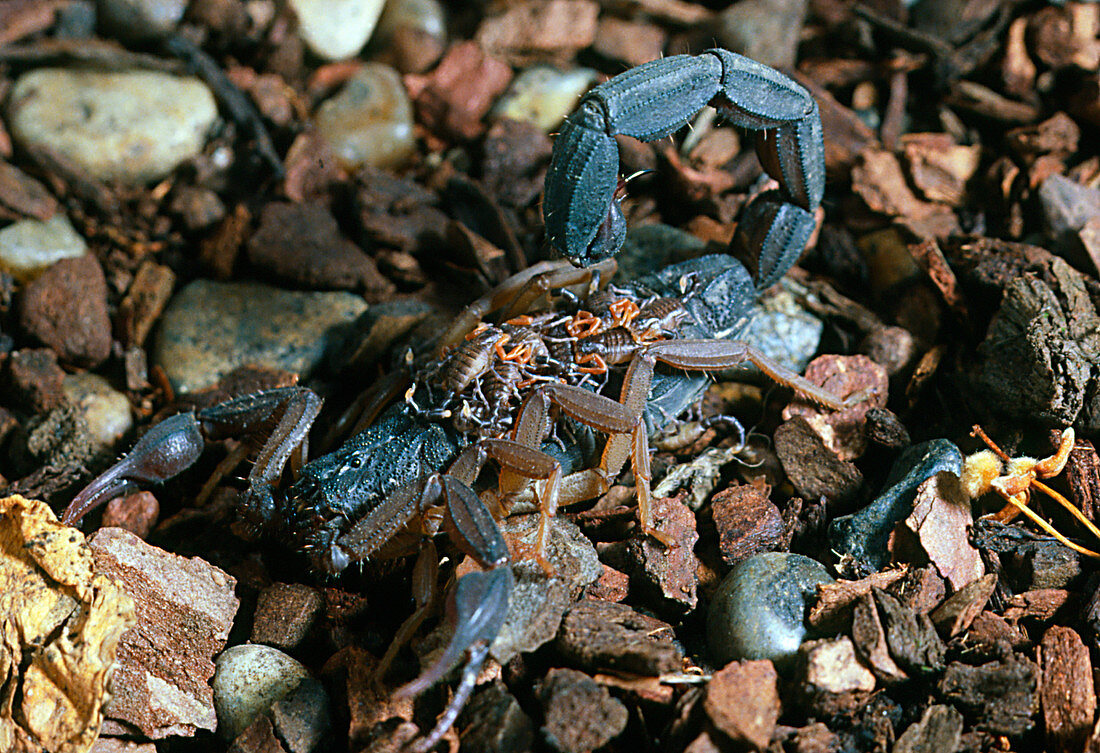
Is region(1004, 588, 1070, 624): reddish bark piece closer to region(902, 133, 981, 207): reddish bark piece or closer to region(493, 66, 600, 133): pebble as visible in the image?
region(902, 133, 981, 207): reddish bark piece

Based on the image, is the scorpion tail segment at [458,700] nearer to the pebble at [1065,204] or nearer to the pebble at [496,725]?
the pebble at [496,725]

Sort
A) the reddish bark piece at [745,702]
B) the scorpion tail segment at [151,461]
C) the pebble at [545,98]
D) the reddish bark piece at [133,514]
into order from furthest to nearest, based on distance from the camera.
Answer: the pebble at [545,98] < the reddish bark piece at [133,514] < the scorpion tail segment at [151,461] < the reddish bark piece at [745,702]

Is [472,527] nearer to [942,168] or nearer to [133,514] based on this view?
[133,514]

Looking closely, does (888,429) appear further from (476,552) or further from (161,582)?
(161,582)

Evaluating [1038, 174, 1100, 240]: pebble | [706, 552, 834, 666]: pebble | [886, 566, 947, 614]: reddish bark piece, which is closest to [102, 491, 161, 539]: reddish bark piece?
[706, 552, 834, 666]: pebble

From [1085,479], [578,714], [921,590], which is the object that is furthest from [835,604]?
[1085,479]

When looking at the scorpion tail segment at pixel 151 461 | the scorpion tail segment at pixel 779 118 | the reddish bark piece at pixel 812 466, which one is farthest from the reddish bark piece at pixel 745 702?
the scorpion tail segment at pixel 151 461

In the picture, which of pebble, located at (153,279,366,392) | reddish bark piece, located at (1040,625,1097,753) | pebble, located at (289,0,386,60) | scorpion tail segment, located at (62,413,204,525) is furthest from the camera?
pebble, located at (289,0,386,60)

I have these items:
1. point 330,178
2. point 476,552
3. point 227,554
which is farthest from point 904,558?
point 330,178
